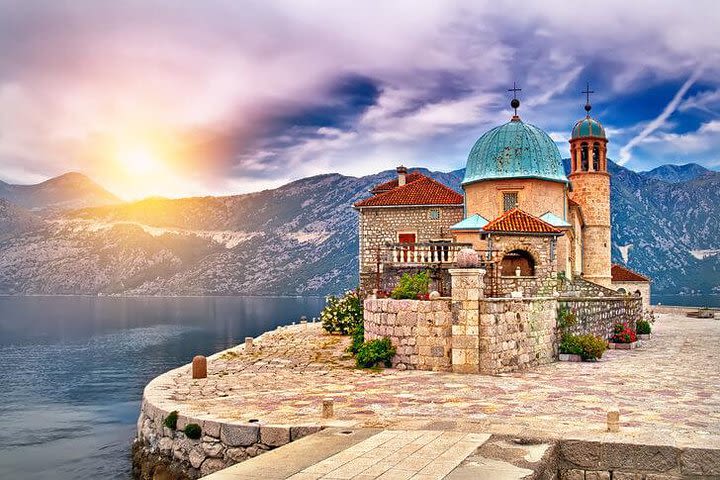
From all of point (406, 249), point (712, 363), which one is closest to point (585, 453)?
point (712, 363)

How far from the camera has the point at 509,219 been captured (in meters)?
29.5

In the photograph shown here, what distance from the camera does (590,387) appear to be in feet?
54.4

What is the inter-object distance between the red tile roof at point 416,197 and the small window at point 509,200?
4.01 m

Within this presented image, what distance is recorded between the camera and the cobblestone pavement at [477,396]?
38.8 ft

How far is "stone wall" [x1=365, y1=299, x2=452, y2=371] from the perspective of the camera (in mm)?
19031

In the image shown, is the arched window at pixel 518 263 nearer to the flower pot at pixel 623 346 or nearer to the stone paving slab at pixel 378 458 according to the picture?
the flower pot at pixel 623 346

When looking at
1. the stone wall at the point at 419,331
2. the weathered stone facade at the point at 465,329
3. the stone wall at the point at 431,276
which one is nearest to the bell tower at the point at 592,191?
the stone wall at the point at 431,276

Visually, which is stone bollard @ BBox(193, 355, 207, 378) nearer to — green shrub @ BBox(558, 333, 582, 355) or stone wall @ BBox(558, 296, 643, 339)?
green shrub @ BBox(558, 333, 582, 355)

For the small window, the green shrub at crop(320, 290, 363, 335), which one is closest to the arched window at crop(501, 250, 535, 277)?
the small window

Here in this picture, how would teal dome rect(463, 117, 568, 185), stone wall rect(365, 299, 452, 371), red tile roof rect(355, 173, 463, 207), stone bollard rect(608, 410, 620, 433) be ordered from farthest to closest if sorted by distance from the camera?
red tile roof rect(355, 173, 463, 207), teal dome rect(463, 117, 568, 185), stone wall rect(365, 299, 452, 371), stone bollard rect(608, 410, 620, 433)

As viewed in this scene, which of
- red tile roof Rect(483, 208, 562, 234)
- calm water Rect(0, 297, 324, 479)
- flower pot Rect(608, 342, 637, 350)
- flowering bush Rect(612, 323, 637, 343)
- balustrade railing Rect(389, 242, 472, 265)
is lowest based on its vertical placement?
calm water Rect(0, 297, 324, 479)

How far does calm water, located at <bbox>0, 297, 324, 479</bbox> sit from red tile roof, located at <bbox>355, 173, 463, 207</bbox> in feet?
57.4

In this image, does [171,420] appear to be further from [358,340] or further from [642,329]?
[642,329]

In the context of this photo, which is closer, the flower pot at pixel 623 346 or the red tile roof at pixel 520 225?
the flower pot at pixel 623 346
